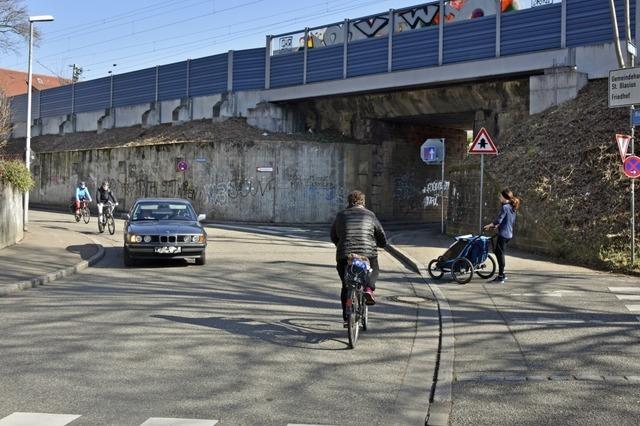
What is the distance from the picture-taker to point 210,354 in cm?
687

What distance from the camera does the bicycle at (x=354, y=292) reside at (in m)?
7.15

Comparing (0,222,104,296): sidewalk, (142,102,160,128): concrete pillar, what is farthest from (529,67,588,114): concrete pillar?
(142,102,160,128): concrete pillar

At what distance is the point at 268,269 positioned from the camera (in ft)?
47.6

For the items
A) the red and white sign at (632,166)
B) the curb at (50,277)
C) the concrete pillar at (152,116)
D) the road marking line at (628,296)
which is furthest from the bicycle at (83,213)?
the road marking line at (628,296)

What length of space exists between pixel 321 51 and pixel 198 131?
838cm

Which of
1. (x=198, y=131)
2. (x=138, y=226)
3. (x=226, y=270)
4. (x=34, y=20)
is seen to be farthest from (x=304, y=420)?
(x=198, y=131)

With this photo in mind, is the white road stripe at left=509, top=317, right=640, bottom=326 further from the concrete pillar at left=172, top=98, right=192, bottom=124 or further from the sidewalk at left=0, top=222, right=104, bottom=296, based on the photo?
→ the concrete pillar at left=172, top=98, right=192, bottom=124

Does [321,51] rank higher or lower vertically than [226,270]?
higher

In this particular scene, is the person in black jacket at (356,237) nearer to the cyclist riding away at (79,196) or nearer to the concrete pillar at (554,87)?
the concrete pillar at (554,87)

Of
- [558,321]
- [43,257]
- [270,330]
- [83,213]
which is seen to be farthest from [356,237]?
[83,213]

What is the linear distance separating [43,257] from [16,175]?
403cm

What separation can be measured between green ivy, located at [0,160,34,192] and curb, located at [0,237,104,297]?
135 inches

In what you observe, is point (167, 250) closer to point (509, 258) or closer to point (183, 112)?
point (509, 258)

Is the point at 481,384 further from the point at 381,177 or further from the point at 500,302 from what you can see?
the point at 381,177
